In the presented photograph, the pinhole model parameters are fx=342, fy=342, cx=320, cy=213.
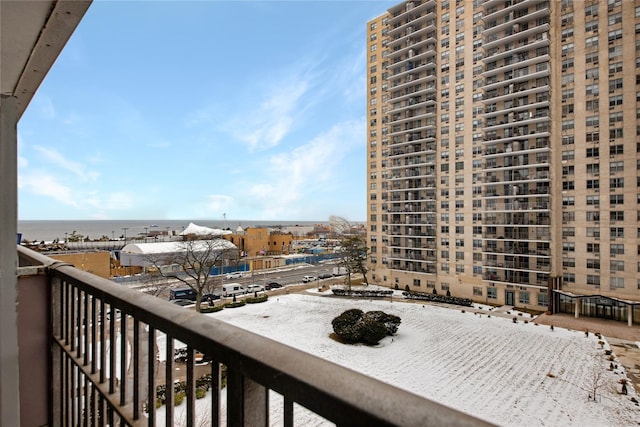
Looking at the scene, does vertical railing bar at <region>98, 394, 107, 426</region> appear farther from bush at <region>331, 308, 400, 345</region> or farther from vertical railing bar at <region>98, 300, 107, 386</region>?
bush at <region>331, 308, 400, 345</region>

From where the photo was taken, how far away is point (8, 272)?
6.44 feet

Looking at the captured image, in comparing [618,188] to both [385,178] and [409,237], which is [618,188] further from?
[385,178]

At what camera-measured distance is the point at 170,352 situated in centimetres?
119

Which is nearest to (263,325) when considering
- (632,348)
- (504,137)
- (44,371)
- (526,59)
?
(44,371)

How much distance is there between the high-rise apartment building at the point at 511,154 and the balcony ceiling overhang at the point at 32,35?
24.4m

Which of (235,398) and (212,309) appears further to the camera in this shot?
(212,309)

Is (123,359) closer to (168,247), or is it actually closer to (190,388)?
(190,388)

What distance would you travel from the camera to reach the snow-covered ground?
896 centimetres

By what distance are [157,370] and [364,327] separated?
13368mm

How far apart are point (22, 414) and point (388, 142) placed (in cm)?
2943

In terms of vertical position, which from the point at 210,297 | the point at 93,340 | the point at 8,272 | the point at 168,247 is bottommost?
the point at 210,297

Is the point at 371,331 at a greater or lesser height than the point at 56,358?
lesser

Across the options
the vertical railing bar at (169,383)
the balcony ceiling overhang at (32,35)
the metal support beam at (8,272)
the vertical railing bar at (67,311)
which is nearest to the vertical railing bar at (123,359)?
the vertical railing bar at (169,383)

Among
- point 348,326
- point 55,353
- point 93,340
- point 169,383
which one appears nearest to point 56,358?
point 55,353
